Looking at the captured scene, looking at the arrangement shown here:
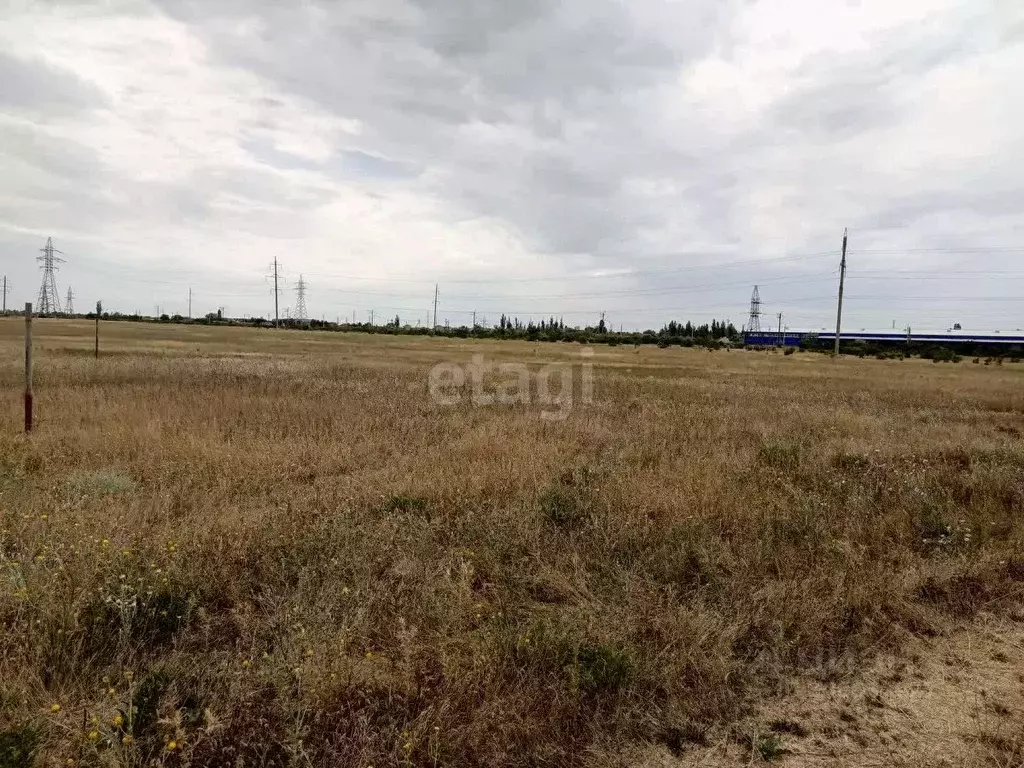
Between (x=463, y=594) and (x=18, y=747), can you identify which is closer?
(x=18, y=747)

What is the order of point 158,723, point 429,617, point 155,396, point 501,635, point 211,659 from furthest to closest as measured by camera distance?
point 155,396 → point 429,617 → point 501,635 → point 211,659 → point 158,723

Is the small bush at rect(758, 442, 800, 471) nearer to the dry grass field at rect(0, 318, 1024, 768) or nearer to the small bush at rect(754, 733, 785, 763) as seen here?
the dry grass field at rect(0, 318, 1024, 768)

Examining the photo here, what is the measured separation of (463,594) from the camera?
4.38 m

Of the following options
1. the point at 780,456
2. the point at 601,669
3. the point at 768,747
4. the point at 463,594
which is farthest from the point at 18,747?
the point at 780,456

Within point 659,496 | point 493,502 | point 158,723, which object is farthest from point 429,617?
point 659,496

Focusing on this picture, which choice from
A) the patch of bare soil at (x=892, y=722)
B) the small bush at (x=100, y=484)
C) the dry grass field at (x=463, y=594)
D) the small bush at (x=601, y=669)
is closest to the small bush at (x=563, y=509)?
the dry grass field at (x=463, y=594)

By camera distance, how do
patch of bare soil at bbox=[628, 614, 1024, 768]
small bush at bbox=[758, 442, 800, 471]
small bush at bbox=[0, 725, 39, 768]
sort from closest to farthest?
small bush at bbox=[0, 725, 39, 768] < patch of bare soil at bbox=[628, 614, 1024, 768] < small bush at bbox=[758, 442, 800, 471]

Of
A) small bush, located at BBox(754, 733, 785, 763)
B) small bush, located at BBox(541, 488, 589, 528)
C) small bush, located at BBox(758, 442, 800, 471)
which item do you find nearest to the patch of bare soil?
small bush, located at BBox(754, 733, 785, 763)

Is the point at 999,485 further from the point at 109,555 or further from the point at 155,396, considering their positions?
the point at 155,396

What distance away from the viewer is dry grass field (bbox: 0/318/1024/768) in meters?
3.03

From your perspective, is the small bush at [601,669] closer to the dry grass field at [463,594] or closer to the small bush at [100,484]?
the dry grass field at [463,594]

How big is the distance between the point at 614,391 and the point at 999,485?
1433 cm

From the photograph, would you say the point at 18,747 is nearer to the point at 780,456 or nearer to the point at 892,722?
the point at 892,722

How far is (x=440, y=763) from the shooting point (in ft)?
9.38
